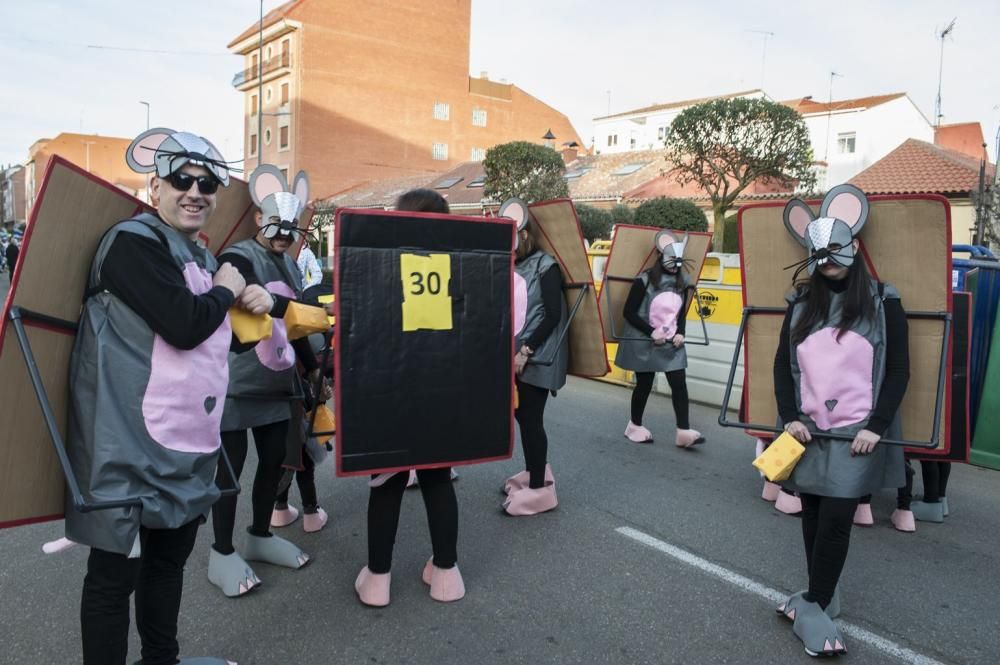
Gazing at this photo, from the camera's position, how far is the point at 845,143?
39.5 m

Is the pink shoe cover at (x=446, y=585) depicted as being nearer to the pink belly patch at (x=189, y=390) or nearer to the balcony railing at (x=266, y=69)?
the pink belly patch at (x=189, y=390)

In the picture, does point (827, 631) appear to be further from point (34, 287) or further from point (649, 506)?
point (34, 287)

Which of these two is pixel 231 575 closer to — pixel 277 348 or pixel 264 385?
pixel 264 385

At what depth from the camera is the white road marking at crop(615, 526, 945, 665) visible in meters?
3.19

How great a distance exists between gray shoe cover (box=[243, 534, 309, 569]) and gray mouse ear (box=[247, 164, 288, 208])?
1688 millimetres

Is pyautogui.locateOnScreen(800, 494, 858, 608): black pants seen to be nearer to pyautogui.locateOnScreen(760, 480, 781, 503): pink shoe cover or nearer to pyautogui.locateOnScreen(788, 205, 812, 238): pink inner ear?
pyautogui.locateOnScreen(788, 205, 812, 238): pink inner ear

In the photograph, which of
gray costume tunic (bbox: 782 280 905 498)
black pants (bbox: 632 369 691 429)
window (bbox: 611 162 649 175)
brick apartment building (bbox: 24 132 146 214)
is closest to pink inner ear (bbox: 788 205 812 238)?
gray costume tunic (bbox: 782 280 905 498)

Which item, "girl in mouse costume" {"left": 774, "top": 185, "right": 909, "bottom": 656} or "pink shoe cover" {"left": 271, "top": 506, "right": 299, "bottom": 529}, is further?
"pink shoe cover" {"left": 271, "top": 506, "right": 299, "bottom": 529}

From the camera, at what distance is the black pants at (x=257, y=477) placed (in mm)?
3539

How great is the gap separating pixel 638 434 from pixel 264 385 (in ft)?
13.2

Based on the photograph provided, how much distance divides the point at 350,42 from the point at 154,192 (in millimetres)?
53401

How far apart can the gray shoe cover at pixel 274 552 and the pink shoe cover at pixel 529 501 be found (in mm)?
1354

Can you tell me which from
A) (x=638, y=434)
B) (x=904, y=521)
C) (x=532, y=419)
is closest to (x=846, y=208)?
(x=532, y=419)

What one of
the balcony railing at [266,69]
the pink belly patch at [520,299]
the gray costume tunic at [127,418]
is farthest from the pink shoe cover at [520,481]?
the balcony railing at [266,69]
